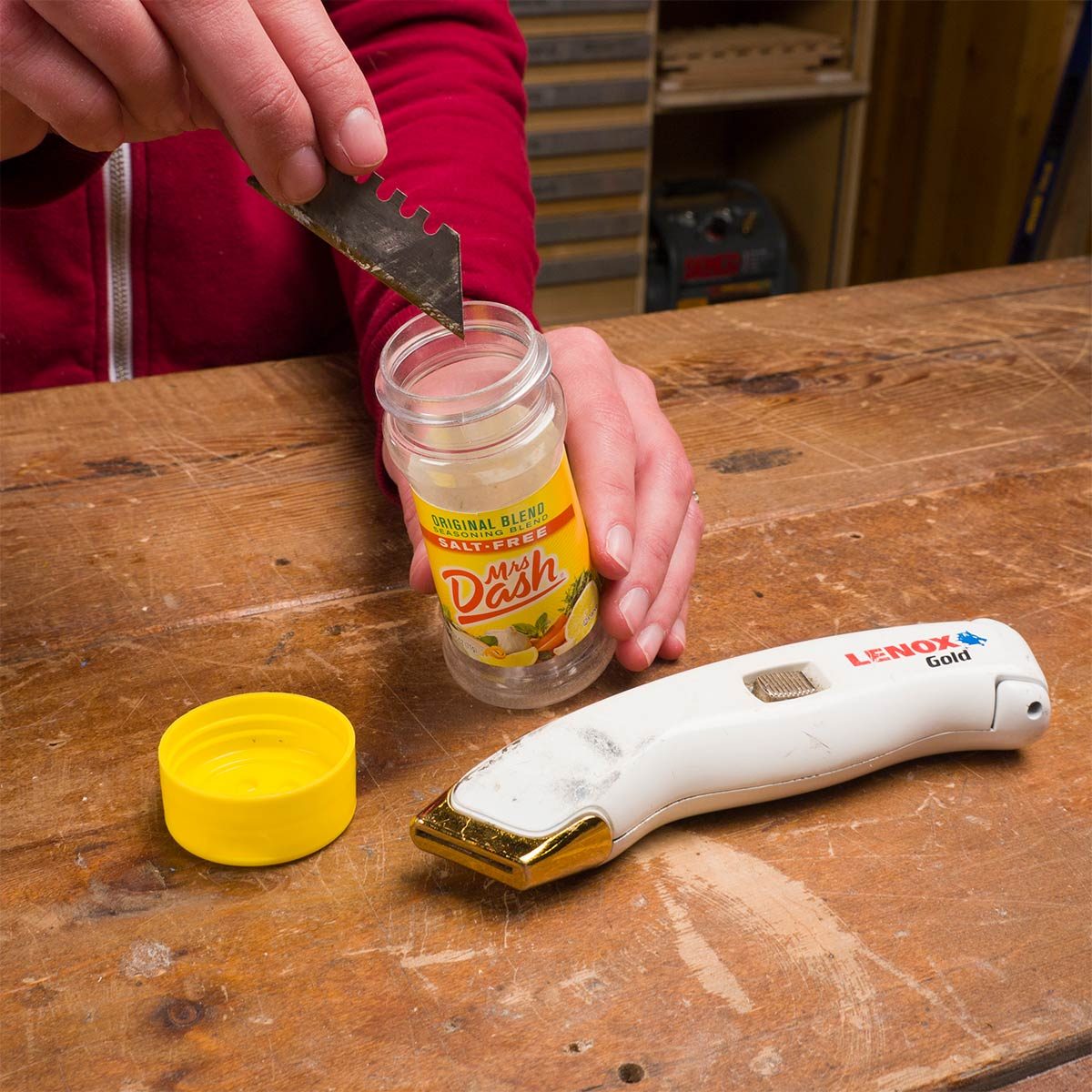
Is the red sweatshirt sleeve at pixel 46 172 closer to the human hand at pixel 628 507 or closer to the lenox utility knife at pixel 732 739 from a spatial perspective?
the human hand at pixel 628 507

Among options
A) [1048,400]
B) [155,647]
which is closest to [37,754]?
[155,647]

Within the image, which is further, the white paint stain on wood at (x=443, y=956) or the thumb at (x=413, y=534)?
the thumb at (x=413, y=534)

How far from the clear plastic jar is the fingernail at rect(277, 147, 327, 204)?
9 centimetres

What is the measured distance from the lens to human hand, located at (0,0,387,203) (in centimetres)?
46

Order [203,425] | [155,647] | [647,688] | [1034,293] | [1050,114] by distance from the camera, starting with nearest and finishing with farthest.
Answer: [647,688] → [155,647] → [203,425] → [1034,293] → [1050,114]

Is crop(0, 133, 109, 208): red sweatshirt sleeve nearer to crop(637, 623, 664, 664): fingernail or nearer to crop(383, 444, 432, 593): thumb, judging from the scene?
crop(383, 444, 432, 593): thumb

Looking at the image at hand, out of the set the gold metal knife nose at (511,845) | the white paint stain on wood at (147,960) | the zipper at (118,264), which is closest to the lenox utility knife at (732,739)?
the gold metal knife nose at (511,845)

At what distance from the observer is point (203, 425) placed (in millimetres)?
892

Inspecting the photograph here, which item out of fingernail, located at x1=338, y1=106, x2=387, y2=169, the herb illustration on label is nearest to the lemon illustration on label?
the herb illustration on label

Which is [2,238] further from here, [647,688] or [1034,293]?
[1034,293]

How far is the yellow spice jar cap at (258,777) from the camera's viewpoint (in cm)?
48

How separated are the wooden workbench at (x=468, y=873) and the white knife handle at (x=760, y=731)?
24 mm

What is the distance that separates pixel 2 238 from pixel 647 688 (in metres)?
0.78

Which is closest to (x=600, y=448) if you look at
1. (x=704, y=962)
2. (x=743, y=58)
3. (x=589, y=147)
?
(x=704, y=962)
